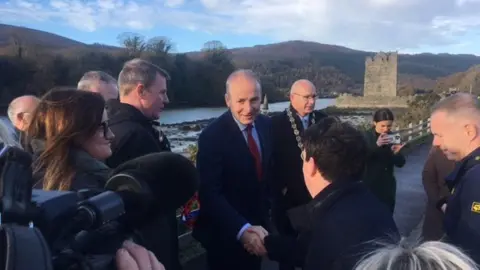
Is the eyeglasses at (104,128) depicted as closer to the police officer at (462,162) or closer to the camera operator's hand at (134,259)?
the camera operator's hand at (134,259)

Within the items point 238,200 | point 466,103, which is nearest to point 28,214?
point 466,103

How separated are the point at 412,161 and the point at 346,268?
13711 mm

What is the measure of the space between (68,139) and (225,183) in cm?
187

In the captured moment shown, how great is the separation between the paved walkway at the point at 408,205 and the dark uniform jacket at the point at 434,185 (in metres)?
0.50

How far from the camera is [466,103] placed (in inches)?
115

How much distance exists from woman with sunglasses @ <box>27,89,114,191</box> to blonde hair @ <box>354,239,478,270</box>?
1.04m

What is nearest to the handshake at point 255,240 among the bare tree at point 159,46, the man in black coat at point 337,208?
the man in black coat at point 337,208

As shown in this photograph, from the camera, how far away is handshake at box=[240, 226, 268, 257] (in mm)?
3323

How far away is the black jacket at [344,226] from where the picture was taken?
2.16 metres

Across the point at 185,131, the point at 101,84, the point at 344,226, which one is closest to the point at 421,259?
the point at 344,226

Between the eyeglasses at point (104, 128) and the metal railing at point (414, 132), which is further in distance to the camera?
the metal railing at point (414, 132)

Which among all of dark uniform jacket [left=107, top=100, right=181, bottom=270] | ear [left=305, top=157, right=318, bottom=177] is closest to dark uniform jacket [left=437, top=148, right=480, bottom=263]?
ear [left=305, top=157, right=318, bottom=177]

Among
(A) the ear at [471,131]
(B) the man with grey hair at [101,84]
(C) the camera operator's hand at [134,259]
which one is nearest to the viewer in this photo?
(C) the camera operator's hand at [134,259]

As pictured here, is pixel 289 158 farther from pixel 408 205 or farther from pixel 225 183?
pixel 408 205
